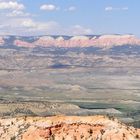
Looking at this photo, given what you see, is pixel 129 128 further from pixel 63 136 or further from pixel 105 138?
pixel 63 136

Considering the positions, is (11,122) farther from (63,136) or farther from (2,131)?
(63,136)

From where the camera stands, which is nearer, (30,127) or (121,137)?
(121,137)

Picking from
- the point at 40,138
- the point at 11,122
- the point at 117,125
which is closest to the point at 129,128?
the point at 117,125

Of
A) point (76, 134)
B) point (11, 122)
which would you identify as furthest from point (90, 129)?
point (11, 122)

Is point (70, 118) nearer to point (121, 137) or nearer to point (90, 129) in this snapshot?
point (90, 129)

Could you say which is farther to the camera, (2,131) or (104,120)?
(2,131)

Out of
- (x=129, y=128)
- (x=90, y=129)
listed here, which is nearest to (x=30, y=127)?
(x=90, y=129)
